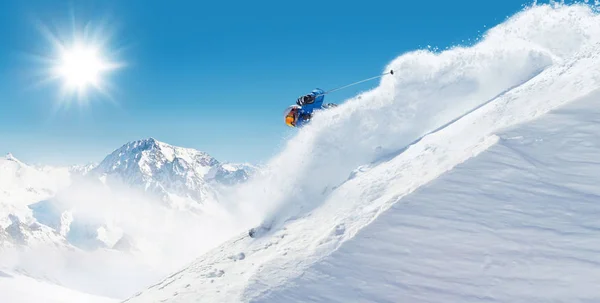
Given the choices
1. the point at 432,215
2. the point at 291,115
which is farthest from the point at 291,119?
the point at 432,215

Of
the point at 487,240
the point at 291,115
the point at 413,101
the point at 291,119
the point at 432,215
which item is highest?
the point at 291,115

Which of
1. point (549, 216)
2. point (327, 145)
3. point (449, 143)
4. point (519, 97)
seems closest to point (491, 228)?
point (549, 216)

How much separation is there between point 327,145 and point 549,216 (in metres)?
10.1

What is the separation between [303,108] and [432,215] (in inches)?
608

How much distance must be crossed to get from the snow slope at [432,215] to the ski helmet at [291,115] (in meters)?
5.85

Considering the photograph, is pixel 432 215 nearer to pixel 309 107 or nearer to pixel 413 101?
pixel 413 101

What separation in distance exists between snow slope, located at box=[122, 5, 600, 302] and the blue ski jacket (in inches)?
216

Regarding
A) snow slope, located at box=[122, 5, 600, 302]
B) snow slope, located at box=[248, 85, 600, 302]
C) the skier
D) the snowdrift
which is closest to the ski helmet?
the skier

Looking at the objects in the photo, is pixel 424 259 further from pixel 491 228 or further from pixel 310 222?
pixel 310 222

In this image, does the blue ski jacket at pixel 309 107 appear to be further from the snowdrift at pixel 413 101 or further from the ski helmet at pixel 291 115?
the snowdrift at pixel 413 101

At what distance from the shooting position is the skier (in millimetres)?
23172

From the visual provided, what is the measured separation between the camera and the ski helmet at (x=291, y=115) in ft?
76.7

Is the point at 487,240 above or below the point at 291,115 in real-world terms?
below

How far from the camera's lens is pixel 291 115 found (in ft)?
77.0
